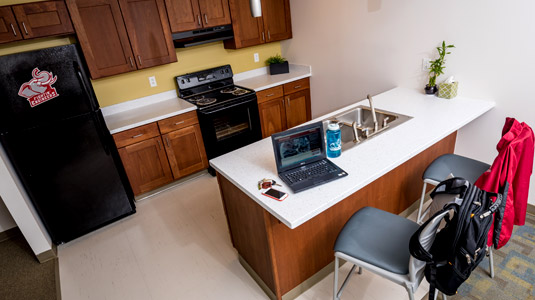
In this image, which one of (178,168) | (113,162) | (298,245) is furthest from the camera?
(178,168)

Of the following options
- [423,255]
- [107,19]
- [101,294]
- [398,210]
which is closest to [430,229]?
[423,255]

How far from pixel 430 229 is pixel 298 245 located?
805mm

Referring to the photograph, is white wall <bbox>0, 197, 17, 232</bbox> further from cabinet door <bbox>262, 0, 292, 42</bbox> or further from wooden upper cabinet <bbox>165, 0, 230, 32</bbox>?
cabinet door <bbox>262, 0, 292, 42</bbox>

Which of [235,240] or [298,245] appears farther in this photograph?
[235,240]

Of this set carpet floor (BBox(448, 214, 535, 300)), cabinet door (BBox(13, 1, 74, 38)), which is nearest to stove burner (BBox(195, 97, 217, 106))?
cabinet door (BBox(13, 1, 74, 38))

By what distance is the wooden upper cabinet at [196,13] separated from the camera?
3152mm

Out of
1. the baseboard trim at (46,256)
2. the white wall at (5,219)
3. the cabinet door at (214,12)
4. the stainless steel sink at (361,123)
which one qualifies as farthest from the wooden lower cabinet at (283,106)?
the white wall at (5,219)

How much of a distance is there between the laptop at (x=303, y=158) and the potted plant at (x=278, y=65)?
2.58 m

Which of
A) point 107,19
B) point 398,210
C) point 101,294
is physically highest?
point 107,19

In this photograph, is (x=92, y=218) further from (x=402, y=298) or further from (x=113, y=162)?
(x=402, y=298)

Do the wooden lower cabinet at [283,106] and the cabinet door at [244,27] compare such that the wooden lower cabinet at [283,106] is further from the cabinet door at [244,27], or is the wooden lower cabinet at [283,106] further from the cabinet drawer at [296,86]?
the cabinet door at [244,27]

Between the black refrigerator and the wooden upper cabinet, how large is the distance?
1.06m

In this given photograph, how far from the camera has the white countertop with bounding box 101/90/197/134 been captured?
9.75 ft

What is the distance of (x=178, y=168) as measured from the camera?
335cm
